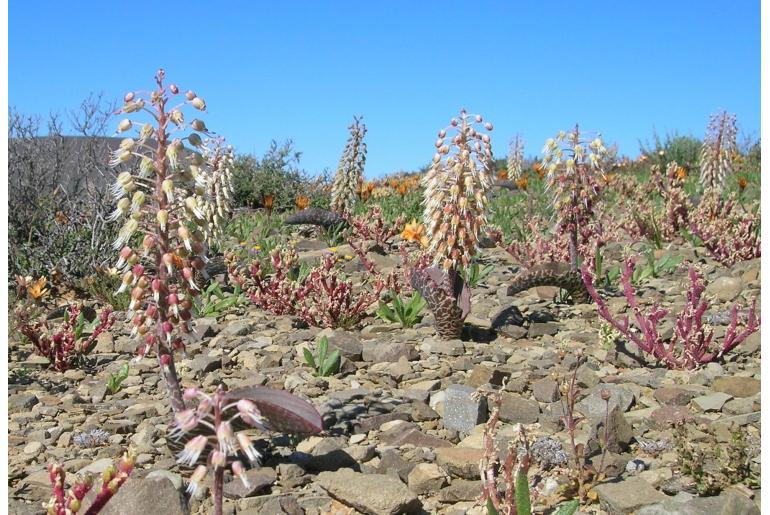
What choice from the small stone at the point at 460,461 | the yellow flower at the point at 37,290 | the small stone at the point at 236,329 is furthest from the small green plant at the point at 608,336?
the yellow flower at the point at 37,290

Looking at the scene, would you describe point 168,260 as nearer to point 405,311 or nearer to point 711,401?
point 711,401

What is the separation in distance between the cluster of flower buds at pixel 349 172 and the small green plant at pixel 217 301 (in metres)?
3.80

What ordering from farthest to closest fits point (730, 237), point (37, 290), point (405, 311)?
point (730, 237) < point (37, 290) < point (405, 311)

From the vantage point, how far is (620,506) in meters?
3.02

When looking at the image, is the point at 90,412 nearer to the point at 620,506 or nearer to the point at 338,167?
the point at 620,506

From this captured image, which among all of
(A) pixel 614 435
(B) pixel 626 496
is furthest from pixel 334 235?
(B) pixel 626 496

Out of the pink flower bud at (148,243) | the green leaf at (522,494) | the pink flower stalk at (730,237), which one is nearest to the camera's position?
the green leaf at (522,494)

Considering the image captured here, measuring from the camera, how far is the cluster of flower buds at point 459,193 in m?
4.93

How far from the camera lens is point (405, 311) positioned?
18.8 ft

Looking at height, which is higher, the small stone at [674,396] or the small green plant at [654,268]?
the small green plant at [654,268]

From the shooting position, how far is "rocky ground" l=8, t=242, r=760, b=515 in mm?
3143

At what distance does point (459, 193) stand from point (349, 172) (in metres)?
5.54

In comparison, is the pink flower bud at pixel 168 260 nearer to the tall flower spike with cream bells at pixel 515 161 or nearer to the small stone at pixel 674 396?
the small stone at pixel 674 396

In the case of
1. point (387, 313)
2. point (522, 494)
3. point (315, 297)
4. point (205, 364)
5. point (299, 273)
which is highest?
point (299, 273)
